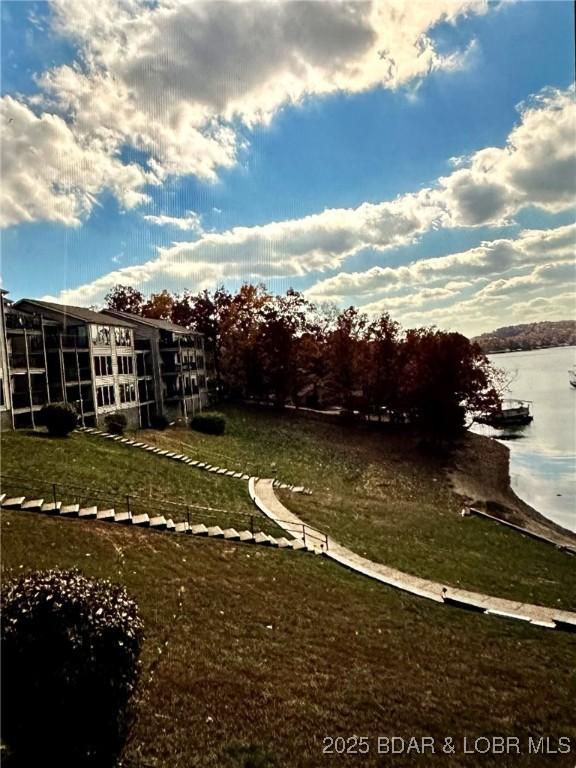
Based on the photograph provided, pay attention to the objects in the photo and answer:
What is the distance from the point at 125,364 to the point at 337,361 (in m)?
21.1

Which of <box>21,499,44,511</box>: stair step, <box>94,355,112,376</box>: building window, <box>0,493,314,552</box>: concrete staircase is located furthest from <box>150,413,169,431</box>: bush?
<box>21,499,44,511</box>: stair step

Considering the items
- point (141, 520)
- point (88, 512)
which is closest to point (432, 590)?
point (141, 520)

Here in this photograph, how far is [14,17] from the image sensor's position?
24.8ft

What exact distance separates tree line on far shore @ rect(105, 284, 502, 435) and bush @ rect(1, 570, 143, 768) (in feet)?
134

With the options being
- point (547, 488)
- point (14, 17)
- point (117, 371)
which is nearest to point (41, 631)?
point (14, 17)

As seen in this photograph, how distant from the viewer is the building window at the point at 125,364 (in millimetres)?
36219

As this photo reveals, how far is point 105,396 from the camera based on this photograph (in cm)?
3356

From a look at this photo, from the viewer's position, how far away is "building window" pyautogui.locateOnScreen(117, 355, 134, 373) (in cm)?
3622

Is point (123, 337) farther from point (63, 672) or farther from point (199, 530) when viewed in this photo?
point (63, 672)

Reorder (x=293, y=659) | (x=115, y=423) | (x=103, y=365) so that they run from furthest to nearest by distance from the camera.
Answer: (x=103, y=365) → (x=115, y=423) → (x=293, y=659)

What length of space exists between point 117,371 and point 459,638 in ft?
99.0

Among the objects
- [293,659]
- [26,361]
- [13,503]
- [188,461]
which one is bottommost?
[293,659]

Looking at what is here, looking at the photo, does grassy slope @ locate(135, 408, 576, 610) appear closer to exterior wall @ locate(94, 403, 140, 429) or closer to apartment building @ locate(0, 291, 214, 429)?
exterior wall @ locate(94, 403, 140, 429)

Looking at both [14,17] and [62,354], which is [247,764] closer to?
[14,17]
